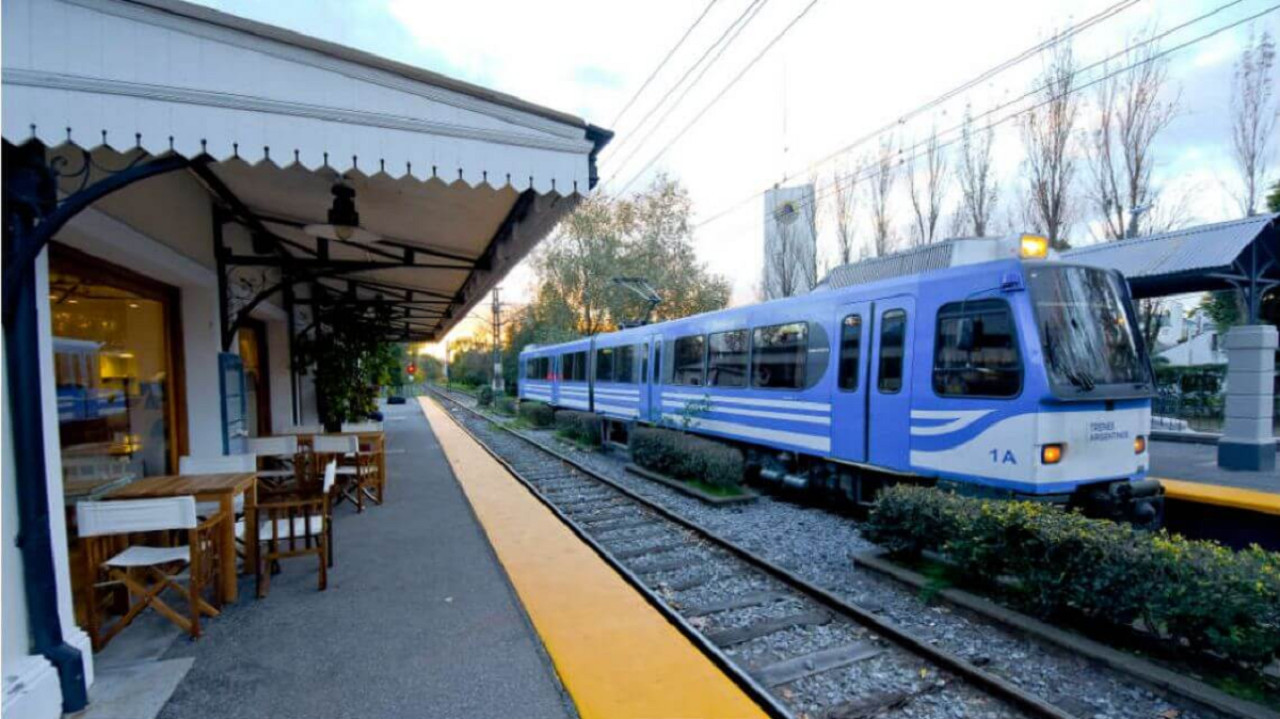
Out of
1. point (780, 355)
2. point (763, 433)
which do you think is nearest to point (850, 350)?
point (780, 355)

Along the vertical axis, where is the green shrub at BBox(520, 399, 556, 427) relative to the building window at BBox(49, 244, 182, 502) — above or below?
below

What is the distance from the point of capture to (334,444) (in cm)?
669

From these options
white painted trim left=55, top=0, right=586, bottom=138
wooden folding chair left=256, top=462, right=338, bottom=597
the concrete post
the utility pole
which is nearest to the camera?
white painted trim left=55, top=0, right=586, bottom=138

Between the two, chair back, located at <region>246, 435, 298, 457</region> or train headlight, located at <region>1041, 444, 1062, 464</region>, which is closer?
train headlight, located at <region>1041, 444, 1062, 464</region>

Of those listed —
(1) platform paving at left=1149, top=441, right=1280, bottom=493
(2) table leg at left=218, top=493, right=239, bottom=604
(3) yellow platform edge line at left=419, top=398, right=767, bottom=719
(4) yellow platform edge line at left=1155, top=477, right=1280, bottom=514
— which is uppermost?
(2) table leg at left=218, top=493, right=239, bottom=604

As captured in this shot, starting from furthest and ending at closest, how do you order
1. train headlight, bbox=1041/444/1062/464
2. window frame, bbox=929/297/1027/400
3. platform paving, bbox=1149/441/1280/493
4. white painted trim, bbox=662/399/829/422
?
platform paving, bbox=1149/441/1280/493
white painted trim, bbox=662/399/829/422
window frame, bbox=929/297/1027/400
train headlight, bbox=1041/444/1062/464

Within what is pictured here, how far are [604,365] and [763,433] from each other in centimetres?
700

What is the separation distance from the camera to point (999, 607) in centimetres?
405

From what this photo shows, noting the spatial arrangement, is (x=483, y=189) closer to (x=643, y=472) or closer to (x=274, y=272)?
(x=274, y=272)

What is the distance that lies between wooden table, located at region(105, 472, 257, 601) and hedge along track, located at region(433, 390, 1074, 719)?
2.65 m

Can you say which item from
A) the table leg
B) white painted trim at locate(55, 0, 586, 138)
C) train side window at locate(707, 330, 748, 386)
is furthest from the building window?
train side window at locate(707, 330, 748, 386)

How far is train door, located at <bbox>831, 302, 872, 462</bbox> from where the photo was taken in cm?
662

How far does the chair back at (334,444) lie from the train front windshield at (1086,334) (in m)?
6.94

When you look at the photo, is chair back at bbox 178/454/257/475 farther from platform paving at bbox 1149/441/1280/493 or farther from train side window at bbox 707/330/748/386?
platform paving at bbox 1149/441/1280/493
